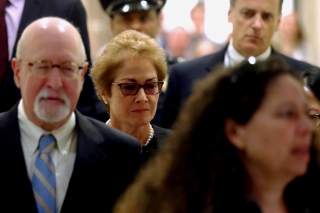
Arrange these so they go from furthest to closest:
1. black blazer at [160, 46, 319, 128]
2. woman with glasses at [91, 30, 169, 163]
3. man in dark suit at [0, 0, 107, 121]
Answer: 1. black blazer at [160, 46, 319, 128]
2. man in dark suit at [0, 0, 107, 121]
3. woman with glasses at [91, 30, 169, 163]

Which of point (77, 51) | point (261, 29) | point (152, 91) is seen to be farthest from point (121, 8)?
point (77, 51)

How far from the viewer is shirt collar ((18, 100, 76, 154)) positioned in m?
4.24

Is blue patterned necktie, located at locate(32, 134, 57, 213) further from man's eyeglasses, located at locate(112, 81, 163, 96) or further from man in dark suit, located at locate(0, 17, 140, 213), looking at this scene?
man's eyeglasses, located at locate(112, 81, 163, 96)

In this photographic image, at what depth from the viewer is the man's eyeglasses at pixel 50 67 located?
13.9 ft

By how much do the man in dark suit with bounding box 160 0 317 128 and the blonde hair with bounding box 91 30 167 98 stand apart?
32.4 inches

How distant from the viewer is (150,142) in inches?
195

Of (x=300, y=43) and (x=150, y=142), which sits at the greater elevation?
(x=150, y=142)

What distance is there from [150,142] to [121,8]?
160cm

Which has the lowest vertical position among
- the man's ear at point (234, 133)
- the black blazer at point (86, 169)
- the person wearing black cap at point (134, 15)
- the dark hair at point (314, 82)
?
the person wearing black cap at point (134, 15)

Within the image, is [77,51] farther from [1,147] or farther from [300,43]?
[300,43]

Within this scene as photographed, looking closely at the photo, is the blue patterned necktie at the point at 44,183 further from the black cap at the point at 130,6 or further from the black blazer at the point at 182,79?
the black cap at the point at 130,6

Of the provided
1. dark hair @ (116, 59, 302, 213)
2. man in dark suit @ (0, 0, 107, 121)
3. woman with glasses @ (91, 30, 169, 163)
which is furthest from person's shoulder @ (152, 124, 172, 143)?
dark hair @ (116, 59, 302, 213)

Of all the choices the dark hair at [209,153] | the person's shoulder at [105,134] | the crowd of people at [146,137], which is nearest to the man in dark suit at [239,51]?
the crowd of people at [146,137]

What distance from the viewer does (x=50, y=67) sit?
13.9 feet
